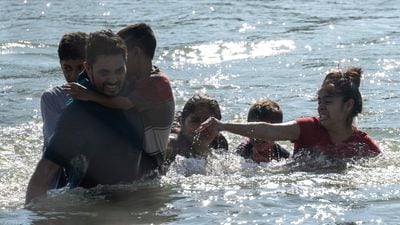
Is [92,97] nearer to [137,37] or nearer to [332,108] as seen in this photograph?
[137,37]

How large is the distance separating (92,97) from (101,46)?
37 centimetres

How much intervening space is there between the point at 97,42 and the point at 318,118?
3168 millimetres

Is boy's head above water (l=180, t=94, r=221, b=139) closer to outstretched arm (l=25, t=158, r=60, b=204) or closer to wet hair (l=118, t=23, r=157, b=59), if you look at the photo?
wet hair (l=118, t=23, r=157, b=59)

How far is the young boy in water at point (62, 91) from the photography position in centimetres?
829

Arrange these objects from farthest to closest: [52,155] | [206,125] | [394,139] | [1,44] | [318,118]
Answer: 1. [1,44]
2. [394,139]
3. [318,118]
4. [206,125]
5. [52,155]

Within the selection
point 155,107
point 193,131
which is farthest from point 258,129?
point 155,107

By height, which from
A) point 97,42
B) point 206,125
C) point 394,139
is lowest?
point 394,139

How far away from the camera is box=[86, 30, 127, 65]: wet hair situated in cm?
757

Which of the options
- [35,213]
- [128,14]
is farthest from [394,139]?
[128,14]

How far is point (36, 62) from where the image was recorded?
17.4 m

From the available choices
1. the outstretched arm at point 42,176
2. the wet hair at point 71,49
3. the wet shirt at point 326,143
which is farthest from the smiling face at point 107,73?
the wet shirt at point 326,143

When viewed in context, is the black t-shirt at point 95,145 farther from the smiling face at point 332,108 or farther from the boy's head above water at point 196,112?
the smiling face at point 332,108

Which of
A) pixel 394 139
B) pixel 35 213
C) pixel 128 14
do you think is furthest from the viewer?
pixel 128 14

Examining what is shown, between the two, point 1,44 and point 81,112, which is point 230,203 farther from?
point 1,44
